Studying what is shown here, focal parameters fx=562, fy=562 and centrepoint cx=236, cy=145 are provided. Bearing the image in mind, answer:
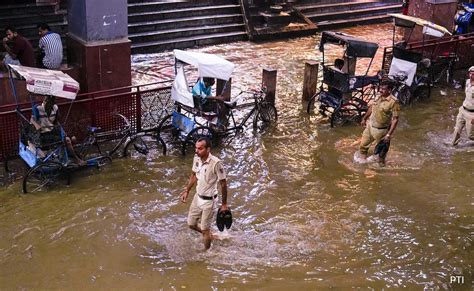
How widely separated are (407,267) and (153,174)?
4795 millimetres

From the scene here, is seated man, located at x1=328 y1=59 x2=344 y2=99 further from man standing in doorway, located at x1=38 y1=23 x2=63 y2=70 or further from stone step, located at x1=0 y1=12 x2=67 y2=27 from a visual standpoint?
stone step, located at x1=0 y1=12 x2=67 y2=27

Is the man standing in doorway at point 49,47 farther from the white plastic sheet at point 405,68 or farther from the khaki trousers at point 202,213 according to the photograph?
the white plastic sheet at point 405,68

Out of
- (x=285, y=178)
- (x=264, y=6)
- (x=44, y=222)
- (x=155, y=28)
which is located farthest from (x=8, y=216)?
(x=264, y=6)

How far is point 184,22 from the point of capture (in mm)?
19188

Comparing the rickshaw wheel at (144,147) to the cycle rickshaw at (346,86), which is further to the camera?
the cycle rickshaw at (346,86)

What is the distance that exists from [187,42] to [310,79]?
5.88 meters

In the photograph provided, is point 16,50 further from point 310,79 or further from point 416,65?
point 416,65

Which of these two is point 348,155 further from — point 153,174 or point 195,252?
point 195,252

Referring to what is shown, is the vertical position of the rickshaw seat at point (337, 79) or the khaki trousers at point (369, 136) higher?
the rickshaw seat at point (337, 79)

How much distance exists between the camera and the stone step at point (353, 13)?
22.8 metres

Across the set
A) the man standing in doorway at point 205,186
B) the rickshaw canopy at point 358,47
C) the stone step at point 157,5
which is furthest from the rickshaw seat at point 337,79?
the stone step at point 157,5

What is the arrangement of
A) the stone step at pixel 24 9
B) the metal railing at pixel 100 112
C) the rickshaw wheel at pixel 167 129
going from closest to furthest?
the metal railing at pixel 100 112 < the rickshaw wheel at pixel 167 129 < the stone step at pixel 24 9

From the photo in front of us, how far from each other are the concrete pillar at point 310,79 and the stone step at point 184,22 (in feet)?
20.5

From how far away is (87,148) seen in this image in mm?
10469
